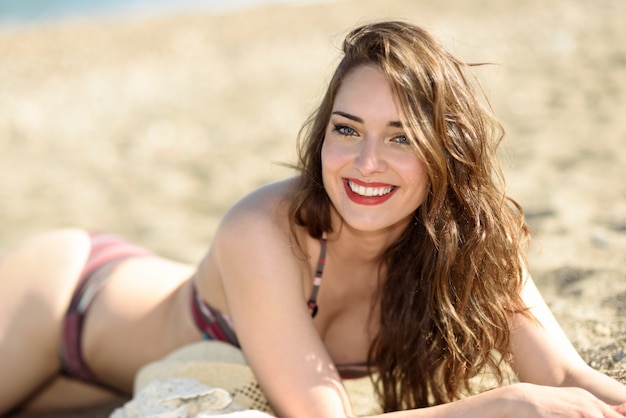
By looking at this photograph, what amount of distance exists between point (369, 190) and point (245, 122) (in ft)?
15.4

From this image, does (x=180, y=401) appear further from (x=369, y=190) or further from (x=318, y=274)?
(x=369, y=190)

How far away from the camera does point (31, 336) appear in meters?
3.02

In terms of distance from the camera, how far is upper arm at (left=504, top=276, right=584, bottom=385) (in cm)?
230

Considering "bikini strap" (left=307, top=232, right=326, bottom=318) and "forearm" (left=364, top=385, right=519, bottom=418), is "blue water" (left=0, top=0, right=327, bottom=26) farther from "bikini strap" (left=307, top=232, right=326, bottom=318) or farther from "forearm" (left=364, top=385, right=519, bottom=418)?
"forearm" (left=364, top=385, right=519, bottom=418)

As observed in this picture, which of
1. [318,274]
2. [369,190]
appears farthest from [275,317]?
[369,190]

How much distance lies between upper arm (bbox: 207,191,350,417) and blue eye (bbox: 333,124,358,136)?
1.10 ft

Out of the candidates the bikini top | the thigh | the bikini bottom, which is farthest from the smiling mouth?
the thigh

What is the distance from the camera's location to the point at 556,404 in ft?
6.48

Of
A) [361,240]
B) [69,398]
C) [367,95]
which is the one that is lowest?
[69,398]

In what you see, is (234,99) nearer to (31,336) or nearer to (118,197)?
(118,197)

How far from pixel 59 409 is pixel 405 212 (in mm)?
1875

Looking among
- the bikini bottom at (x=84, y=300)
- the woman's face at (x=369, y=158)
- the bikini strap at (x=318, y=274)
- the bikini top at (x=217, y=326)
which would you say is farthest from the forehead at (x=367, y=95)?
the bikini bottom at (x=84, y=300)

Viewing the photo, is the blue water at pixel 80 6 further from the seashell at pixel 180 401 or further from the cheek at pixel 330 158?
the seashell at pixel 180 401

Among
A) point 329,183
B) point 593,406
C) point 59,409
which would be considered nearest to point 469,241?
point 329,183
